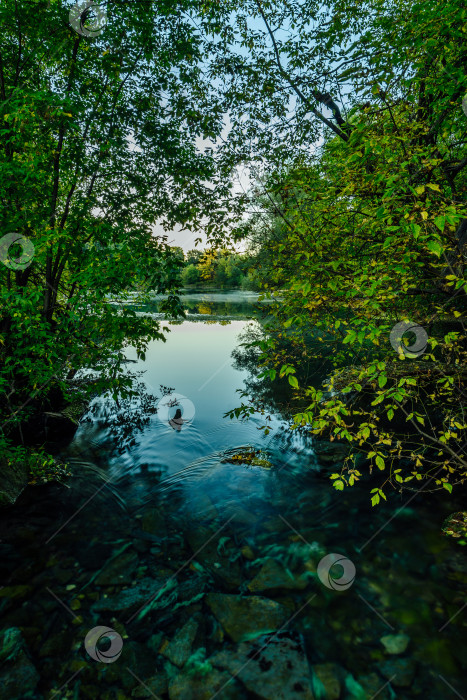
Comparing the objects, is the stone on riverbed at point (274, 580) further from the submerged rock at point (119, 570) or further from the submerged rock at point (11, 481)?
the submerged rock at point (11, 481)

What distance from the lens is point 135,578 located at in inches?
216

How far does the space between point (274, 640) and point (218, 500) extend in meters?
3.52

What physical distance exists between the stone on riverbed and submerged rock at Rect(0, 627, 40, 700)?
337 cm

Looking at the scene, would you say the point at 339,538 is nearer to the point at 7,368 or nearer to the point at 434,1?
the point at 7,368

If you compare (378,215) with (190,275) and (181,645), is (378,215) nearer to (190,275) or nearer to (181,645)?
(181,645)

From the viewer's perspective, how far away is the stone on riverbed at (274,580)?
5383mm

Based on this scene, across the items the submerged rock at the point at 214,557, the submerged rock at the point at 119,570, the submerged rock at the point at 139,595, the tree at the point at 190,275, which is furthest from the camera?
the tree at the point at 190,275

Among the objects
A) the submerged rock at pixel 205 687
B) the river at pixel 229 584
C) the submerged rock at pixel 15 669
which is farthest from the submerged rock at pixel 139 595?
the submerged rock at pixel 205 687

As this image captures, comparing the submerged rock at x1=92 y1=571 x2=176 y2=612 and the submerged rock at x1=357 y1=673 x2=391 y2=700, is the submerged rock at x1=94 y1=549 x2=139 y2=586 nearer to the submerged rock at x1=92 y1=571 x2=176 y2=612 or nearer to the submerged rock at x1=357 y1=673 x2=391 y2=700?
the submerged rock at x1=92 y1=571 x2=176 y2=612

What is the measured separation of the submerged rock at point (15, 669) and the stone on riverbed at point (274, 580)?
3.37m

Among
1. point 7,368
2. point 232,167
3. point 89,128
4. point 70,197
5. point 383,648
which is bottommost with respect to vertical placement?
point 383,648

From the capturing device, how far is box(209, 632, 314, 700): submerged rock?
3930mm

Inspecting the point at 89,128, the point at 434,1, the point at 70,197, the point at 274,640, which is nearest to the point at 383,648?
the point at 274,640

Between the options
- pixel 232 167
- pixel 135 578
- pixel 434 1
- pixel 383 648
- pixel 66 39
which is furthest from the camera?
pixel 232 167
